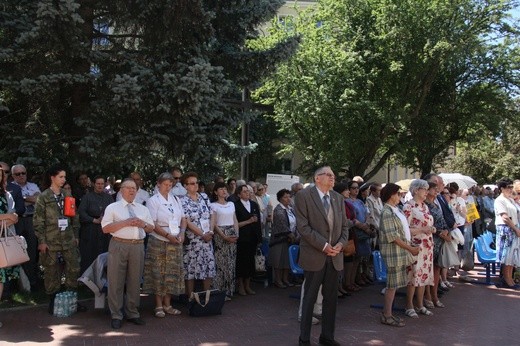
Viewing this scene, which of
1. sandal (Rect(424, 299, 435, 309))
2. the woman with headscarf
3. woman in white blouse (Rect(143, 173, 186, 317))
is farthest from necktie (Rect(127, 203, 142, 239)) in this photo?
the woman with headscarf

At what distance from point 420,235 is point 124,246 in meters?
4.15

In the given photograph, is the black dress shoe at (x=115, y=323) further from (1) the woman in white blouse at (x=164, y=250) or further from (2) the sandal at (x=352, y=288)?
(2) the sandal at (x=352, y=288)

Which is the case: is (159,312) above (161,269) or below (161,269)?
below

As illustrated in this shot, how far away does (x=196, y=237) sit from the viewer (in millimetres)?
8125

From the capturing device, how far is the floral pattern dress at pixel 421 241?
25.0 ft

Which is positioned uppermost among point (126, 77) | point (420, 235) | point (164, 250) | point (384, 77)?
point (384, 77)

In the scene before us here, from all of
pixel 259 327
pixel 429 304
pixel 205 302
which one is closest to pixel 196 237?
pixel 205 302

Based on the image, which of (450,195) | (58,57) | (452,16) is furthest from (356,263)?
(452,16)

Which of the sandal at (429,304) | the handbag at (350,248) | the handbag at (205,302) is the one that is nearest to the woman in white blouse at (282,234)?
the handbag at (350,248)

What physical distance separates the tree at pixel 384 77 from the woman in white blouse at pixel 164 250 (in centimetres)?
1658

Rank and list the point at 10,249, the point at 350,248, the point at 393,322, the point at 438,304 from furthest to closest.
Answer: the point at 350,248, the point at 438,304, the point at 393,322, the point at 10,249

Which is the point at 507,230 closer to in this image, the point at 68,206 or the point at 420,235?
the point at 420,235

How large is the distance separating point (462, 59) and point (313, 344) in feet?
72.7

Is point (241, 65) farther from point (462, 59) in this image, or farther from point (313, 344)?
point (462, 59)
